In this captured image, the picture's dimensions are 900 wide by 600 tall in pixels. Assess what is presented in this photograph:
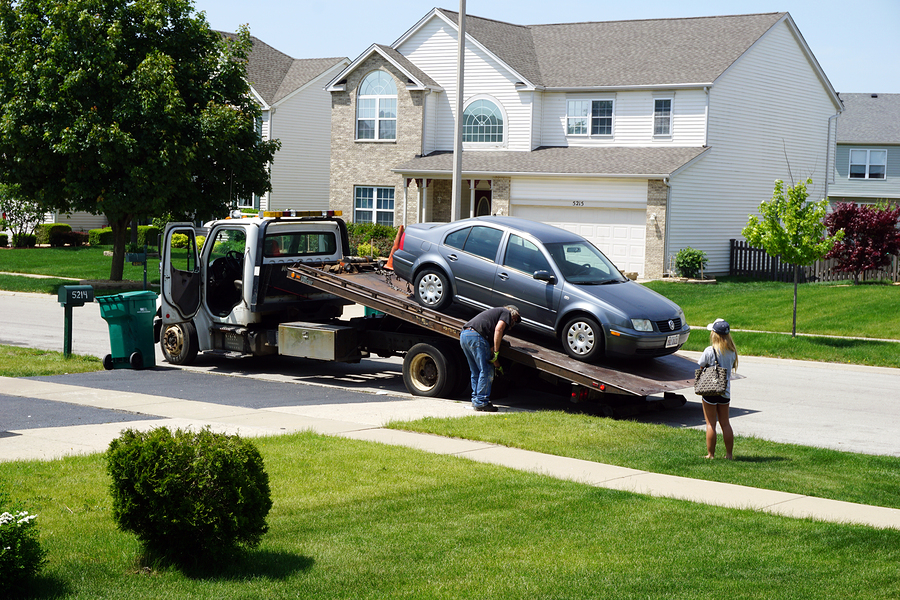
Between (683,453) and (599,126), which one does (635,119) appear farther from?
(683,453)

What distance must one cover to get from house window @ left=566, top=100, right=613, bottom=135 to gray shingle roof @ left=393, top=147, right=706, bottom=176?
759 mm

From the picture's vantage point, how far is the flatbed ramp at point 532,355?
1198 centimetres

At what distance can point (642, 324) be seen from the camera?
40.7 ft

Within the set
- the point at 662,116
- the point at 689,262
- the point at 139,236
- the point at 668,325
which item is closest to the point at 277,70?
the point at 139,236

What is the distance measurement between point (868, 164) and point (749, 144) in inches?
761

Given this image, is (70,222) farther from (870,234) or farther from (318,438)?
(318,438)

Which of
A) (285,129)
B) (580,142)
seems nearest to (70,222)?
(285,129)

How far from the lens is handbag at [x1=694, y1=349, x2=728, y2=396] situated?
9844 millimetres

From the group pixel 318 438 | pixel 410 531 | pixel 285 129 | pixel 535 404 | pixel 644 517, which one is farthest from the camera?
pixel 285 129

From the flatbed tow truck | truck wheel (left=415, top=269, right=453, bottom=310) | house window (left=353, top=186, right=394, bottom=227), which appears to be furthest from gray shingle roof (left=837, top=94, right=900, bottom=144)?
truck wheel (left=415, top=269, right=453, bottom=310)

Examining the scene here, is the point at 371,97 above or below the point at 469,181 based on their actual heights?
above

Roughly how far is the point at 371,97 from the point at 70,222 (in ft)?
70.8

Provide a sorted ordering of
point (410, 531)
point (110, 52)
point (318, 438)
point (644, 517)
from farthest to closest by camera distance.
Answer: point (110, 52) → point (318, 438) → point (644, 517) → point (410, 531)

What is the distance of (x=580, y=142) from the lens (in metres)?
34.8
